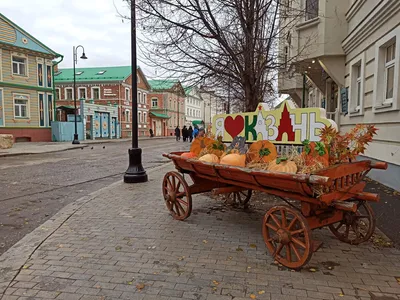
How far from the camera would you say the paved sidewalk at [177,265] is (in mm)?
2760

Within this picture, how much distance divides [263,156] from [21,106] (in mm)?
29526

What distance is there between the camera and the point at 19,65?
90.8 feet

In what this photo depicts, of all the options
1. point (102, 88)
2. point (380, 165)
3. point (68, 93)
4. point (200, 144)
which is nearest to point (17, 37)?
point (102, 88)

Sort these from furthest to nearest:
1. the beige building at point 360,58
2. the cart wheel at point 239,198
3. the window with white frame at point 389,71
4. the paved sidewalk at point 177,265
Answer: the window with white frame at point 389,71 → the beige building at point 360,58 → the cart wheel at point 239,198 → the paved sidewalk at point 177,265

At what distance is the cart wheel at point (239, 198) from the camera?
5613mm

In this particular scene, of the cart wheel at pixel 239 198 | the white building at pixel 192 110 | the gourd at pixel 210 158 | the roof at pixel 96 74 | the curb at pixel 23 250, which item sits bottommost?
the curb at pixel 23 250

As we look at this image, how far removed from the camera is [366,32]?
7488 mm

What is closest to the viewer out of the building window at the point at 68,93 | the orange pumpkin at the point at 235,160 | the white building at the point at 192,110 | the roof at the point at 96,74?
the orange pumpkin at the point at 235,160

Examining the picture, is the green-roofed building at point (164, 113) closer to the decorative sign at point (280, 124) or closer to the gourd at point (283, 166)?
the decorative sign at point (280, 124)

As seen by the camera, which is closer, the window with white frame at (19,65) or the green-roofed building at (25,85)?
the green-roofed building at (25,85)

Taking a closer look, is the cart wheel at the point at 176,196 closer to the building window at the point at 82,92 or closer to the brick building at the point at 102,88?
the brick building at the point at 102,88

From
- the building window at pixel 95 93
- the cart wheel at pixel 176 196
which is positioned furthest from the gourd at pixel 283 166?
the building window at pixel 95 93

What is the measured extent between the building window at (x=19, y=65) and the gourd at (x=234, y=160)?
1146 inches

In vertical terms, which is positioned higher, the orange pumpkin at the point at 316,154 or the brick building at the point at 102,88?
the brick building at the point at 102,88
